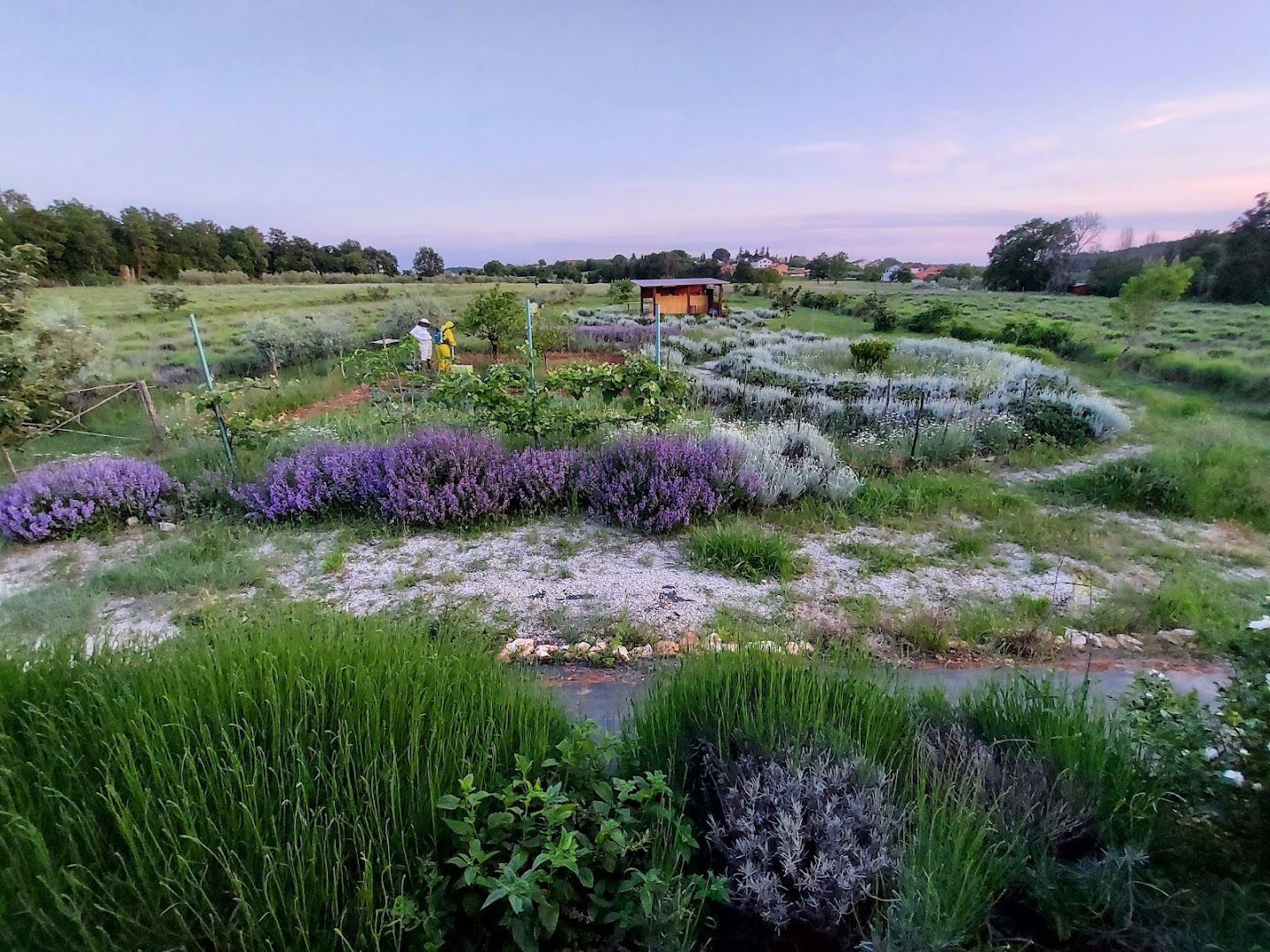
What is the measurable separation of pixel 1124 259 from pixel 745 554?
52.5 m

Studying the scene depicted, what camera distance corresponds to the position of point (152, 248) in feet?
114

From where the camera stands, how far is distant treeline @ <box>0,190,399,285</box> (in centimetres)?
2433

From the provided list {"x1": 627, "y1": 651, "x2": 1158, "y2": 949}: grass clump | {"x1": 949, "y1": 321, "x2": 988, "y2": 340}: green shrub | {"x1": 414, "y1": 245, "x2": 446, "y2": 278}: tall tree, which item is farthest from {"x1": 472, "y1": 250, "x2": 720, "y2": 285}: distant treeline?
{"x1": 627, "y1": 651, "x2": 1158, "y2": 949}: grass clump

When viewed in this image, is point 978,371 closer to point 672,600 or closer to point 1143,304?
point 1143,304

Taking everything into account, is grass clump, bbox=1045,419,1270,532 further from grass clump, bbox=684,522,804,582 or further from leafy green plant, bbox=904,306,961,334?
leafy green plant, bbox=904,306,961,334

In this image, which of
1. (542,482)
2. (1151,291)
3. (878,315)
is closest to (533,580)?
(542,482)

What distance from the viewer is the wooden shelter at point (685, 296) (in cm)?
2844

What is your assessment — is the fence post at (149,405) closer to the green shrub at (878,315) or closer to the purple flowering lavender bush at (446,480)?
the purple flowering lavender bush at (446,480)

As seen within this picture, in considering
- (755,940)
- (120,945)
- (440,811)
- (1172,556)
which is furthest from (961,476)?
(120,945)

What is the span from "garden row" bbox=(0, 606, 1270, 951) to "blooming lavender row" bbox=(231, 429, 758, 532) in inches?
127

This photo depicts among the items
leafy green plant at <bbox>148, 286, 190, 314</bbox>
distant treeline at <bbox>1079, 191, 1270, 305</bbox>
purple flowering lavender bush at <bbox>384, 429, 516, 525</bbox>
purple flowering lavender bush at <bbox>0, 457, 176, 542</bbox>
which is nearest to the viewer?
purple flowering lavender bush at <bbox>0, 457, 176, 542</bbox>

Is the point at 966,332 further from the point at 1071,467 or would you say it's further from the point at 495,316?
the point at 495,316

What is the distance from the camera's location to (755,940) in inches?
62.4

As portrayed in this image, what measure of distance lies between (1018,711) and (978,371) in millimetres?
11992
